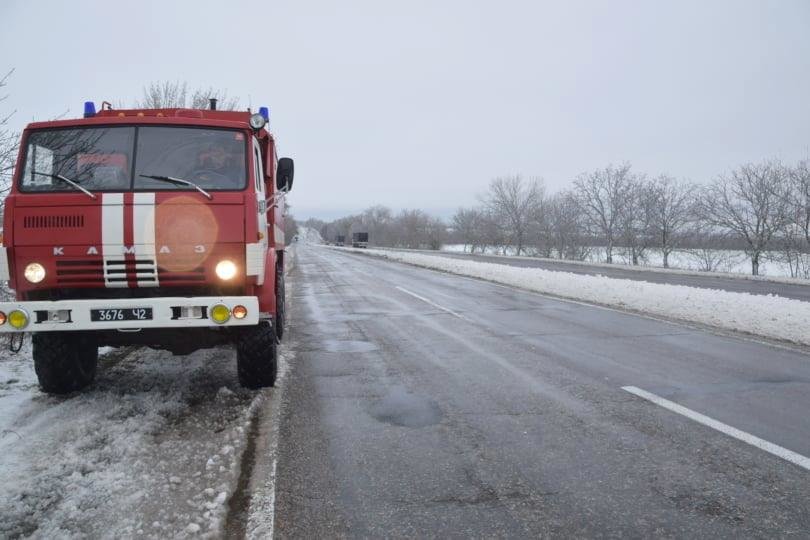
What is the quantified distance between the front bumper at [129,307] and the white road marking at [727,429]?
387cm

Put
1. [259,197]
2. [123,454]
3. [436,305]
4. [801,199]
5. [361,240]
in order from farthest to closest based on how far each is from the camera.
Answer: [361,240], [801,199], [436,305], [259,197], [123,454]

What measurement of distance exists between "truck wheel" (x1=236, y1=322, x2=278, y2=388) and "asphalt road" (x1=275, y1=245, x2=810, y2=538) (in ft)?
1.48

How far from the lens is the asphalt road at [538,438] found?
3.10 meters

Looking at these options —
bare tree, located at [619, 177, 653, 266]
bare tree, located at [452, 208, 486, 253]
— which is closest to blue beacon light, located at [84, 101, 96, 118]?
bare tree, located at [619, 177, 653, 266]

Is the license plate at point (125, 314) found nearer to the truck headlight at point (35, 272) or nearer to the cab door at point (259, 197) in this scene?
the truck headlight at point (35, 272)

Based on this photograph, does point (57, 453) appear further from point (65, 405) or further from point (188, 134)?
point (188, 134)

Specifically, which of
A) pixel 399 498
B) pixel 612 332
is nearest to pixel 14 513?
pixel 399 498

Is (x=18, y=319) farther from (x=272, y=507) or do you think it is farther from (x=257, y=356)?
(x=272, y=507)

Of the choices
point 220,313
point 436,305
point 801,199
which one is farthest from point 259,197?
point 801,199

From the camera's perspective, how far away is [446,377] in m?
6.20

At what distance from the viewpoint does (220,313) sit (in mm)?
4672

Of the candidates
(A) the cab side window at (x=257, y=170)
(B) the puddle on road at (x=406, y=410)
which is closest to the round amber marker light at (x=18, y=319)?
(A) the cab side window at (x=257, y=170)

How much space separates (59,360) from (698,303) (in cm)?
1155

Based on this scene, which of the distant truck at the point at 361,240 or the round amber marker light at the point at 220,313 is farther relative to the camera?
the distant truck at the point at 361,240
